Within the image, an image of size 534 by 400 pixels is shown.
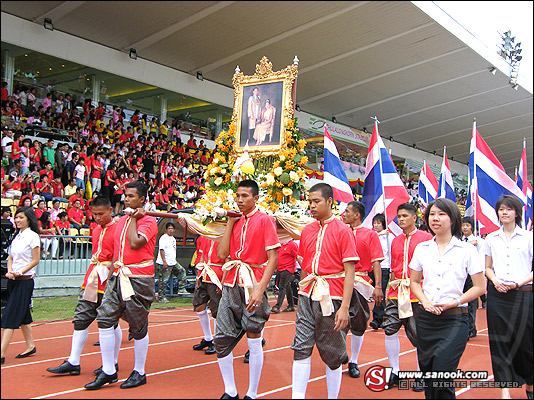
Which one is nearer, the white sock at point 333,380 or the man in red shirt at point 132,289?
the white sock at point 333,380

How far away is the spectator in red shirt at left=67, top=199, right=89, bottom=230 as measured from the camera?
43.6 feet

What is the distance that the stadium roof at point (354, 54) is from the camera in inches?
164

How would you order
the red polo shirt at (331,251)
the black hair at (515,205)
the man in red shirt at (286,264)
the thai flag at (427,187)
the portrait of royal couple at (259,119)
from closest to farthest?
1. the red polo shirt at (331,251)
2. the black hair at (515,205)
3. the portrait of royal couple at (259,119)
4. the man in red shirt at (286,264)
5. the thai flag at (427,187)

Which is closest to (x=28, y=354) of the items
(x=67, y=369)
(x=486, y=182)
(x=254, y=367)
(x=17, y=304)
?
(x=17, y=304)

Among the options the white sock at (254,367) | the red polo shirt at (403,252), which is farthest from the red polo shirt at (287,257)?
the white sock at (254,367)

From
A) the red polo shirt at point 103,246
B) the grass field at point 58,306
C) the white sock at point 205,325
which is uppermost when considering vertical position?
the red polo shirt at point 103,246

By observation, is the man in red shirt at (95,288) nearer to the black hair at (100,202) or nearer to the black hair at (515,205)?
the black hair at (100,202)

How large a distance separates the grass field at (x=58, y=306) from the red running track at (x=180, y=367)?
706mm

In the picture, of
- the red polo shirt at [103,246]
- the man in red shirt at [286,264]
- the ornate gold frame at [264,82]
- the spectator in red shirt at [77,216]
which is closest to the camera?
the red polo shirt at [103,246]

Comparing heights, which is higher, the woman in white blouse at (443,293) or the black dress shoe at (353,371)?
the woman in white blouse at (443,293)

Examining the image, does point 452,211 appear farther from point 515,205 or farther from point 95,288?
point 95,288

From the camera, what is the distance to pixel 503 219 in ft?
15.9

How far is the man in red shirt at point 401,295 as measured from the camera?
218 inches

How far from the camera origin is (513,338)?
468 centimetres
